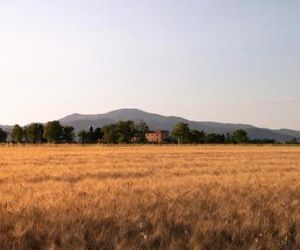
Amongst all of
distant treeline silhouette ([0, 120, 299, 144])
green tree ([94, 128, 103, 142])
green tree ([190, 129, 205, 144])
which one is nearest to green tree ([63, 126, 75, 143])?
distant treeline silhouette ([0, 120, 299, 144])

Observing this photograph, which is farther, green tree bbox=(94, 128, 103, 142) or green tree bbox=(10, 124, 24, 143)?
green tree bbox=(94, 128, 103, 142)

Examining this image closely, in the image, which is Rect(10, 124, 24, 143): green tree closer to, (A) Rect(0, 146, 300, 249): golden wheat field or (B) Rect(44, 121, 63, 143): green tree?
(B) Rect(44, 121, 63, 143): green tree

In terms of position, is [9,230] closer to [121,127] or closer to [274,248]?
[274,248]

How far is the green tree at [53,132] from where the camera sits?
540 ft

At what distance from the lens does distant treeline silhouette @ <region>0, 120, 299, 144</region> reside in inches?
6211

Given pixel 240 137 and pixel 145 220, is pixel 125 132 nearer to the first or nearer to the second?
pixel 240 137

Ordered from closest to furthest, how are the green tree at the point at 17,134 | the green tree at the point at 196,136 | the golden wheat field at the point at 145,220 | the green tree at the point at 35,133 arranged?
the golden wheat field at the point at 145,220 → the green tree at the point at 196,136 → the green tree at the point at 35,133 → the green tree at the point at 17,134

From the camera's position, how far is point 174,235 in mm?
7934

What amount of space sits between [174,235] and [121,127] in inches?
5928

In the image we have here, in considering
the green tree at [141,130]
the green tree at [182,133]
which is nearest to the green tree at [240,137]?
the green tree at [182,133]

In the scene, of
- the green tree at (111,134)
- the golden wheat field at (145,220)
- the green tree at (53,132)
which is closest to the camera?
the golden wheat field at (145,220)

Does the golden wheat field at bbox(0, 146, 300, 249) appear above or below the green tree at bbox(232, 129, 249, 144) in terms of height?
below

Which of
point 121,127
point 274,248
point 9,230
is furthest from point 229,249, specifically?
point 121,127

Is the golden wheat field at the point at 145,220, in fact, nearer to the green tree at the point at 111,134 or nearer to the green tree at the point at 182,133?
the green tree at the point at 111,134
